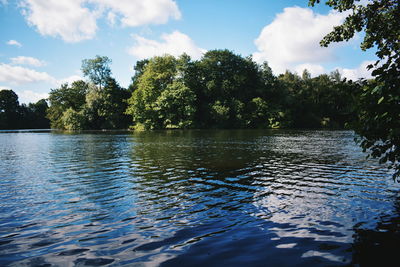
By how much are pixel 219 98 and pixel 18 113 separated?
11902cm

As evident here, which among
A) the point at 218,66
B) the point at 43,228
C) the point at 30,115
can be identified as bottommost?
the point at 43,228

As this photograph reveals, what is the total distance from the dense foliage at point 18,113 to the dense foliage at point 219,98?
85.2m

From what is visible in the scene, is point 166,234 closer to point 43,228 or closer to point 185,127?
point 43,228

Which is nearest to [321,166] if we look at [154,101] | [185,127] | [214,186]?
[214,186]

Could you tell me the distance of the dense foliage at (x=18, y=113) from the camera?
136 meters

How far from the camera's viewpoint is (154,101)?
92.6 m

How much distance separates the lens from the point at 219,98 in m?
98.0

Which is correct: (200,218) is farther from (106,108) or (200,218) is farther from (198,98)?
(106,108)

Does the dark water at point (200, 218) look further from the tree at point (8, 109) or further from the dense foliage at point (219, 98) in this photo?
the tree at point (8, 109)

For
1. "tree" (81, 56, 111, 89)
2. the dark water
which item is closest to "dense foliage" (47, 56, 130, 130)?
"tree" (81, 56, 111, 89)

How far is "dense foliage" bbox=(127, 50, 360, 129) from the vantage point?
8988 cm

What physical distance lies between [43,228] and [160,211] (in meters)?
3.76

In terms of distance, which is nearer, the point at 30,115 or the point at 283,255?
the point at 283,255

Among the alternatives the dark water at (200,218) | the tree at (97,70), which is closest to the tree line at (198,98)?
the tree at (97,70)
